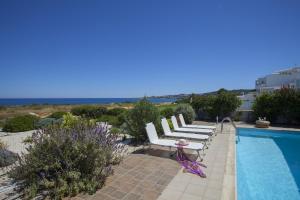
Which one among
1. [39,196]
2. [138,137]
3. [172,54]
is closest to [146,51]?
[172,54]

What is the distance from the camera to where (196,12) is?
11.8 m

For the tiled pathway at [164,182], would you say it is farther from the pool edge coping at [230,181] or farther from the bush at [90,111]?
the bush at [90,111]

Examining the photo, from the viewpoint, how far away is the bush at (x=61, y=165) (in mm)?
3551

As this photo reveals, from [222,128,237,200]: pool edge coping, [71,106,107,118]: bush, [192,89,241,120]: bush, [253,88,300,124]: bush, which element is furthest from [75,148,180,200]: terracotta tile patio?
[71,106,107,118]: bush

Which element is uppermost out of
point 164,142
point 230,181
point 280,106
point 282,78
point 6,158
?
point 282,78

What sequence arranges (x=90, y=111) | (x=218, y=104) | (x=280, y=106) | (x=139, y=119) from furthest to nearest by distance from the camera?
(x=90, y=111) < (x=218, y=104) < (x=280, y=106) < (x=139, y=119)

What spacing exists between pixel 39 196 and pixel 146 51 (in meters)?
17.1

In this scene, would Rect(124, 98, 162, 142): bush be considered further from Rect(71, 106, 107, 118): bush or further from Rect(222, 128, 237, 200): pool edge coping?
Rect(71, 106, 107, 118): bush

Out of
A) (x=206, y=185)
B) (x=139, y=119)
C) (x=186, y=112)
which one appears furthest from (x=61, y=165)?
(x=186, y=112)

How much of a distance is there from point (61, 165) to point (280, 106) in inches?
587

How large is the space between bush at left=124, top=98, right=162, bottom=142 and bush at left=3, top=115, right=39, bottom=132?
314 inches

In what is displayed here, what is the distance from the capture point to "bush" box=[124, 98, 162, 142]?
8078 millimetres

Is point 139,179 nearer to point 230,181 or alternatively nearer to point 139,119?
point 230,181

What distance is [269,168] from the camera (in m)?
6.44
